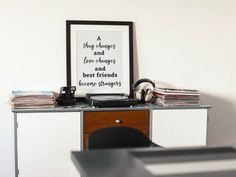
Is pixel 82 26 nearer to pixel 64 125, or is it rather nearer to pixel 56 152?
pixel 64 125

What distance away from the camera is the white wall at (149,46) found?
10.6ft

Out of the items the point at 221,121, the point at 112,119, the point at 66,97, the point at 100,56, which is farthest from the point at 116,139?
the point at 221,121

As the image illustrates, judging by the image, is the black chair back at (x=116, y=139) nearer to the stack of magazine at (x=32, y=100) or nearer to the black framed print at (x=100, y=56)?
the stack of magazine at (x=32, y=100)

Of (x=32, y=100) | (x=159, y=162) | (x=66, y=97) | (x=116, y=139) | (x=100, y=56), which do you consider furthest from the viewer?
(x=100, y=56)

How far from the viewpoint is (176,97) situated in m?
3.17

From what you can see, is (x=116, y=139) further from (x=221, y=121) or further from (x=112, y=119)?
(x=221, y=121)

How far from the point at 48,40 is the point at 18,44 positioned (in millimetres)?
265

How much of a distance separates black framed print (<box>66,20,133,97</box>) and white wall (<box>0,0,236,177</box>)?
0.26ft

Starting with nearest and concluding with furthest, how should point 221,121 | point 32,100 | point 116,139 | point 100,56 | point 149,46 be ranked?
point 116,139
point 32,100
point 100,56
point 149,46
point 221,121

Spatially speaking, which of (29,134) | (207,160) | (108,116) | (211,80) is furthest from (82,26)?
(207,160)

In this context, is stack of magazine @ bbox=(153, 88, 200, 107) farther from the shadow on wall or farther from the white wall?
the shadow on wall

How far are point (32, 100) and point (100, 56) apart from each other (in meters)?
0.78

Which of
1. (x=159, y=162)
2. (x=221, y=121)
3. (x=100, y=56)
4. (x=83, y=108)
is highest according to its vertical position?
(x=100, y=56)

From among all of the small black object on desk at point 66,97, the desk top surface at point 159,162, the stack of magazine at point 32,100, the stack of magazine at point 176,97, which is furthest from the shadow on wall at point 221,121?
the desk top surface at point 159,162
